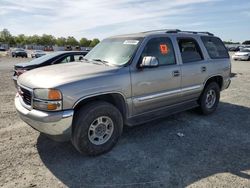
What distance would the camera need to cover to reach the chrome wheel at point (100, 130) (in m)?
3.78

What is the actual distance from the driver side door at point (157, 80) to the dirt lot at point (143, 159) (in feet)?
2.20

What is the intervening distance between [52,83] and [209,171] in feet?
8.37

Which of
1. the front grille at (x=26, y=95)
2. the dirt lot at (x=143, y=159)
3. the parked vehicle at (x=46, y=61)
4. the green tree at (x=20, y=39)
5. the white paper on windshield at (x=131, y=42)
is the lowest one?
the dirt lot at (x=143, y=159)

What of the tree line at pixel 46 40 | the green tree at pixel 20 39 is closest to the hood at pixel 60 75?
the tree line at pixel 46 40

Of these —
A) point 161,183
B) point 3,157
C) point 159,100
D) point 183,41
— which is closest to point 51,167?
point 3,157

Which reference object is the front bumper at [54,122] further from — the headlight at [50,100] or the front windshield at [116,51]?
the front windshield at [116,51]

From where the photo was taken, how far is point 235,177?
331 centimetres

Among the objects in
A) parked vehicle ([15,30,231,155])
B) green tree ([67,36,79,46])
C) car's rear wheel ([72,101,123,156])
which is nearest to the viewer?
parked vehicle ([15,30,231,155])

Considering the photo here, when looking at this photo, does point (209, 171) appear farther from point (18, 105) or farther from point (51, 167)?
point (18, 105)

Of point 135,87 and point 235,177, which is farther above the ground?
point 135,87

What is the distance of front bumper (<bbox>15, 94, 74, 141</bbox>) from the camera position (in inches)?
130

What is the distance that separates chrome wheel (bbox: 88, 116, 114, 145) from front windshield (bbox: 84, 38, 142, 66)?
3.32 ft

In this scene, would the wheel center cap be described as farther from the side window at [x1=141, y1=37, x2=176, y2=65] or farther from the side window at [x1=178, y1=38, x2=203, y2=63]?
the side window at [x1=178, y1=38, x2=203, y2=63]

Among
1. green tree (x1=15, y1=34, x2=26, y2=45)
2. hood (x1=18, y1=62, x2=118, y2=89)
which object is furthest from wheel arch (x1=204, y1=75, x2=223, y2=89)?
green tree (x1=15, y1=34, x2=26, y2=45)
